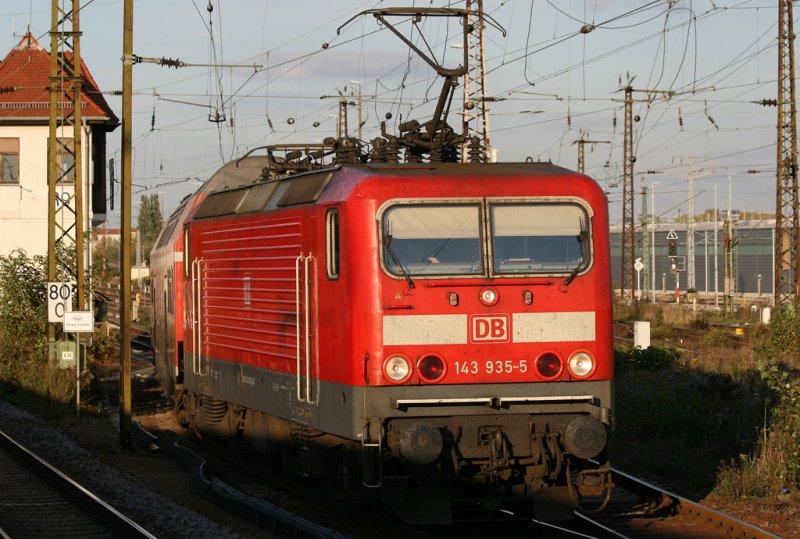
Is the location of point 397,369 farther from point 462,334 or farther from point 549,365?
point 549,365

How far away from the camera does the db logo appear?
31.7 feet

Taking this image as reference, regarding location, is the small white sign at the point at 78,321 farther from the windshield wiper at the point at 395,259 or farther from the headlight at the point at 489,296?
the headlight at the point at 489,296

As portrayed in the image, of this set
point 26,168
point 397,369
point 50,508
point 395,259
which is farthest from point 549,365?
point 26,168

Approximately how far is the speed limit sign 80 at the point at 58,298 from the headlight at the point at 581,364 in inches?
542

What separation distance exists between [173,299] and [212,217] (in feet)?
10.8

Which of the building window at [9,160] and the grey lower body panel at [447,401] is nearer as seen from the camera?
the grey lower body panel at [447,401]

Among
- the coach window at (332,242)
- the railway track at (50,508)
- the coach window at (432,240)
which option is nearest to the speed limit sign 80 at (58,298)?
the railway track at (50,508)

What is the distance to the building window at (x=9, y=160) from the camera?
40.8 meters

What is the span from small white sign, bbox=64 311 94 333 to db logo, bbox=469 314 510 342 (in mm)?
11654

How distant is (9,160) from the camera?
41.0 meters

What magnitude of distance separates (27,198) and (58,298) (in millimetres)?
21090

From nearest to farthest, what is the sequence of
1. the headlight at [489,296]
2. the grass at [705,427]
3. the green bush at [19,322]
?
the headlight at [489,296]
the grass at [705,427]
the green bush at [19,322]

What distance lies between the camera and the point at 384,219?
9.69 meters

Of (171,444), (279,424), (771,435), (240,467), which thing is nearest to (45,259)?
(171,444)
